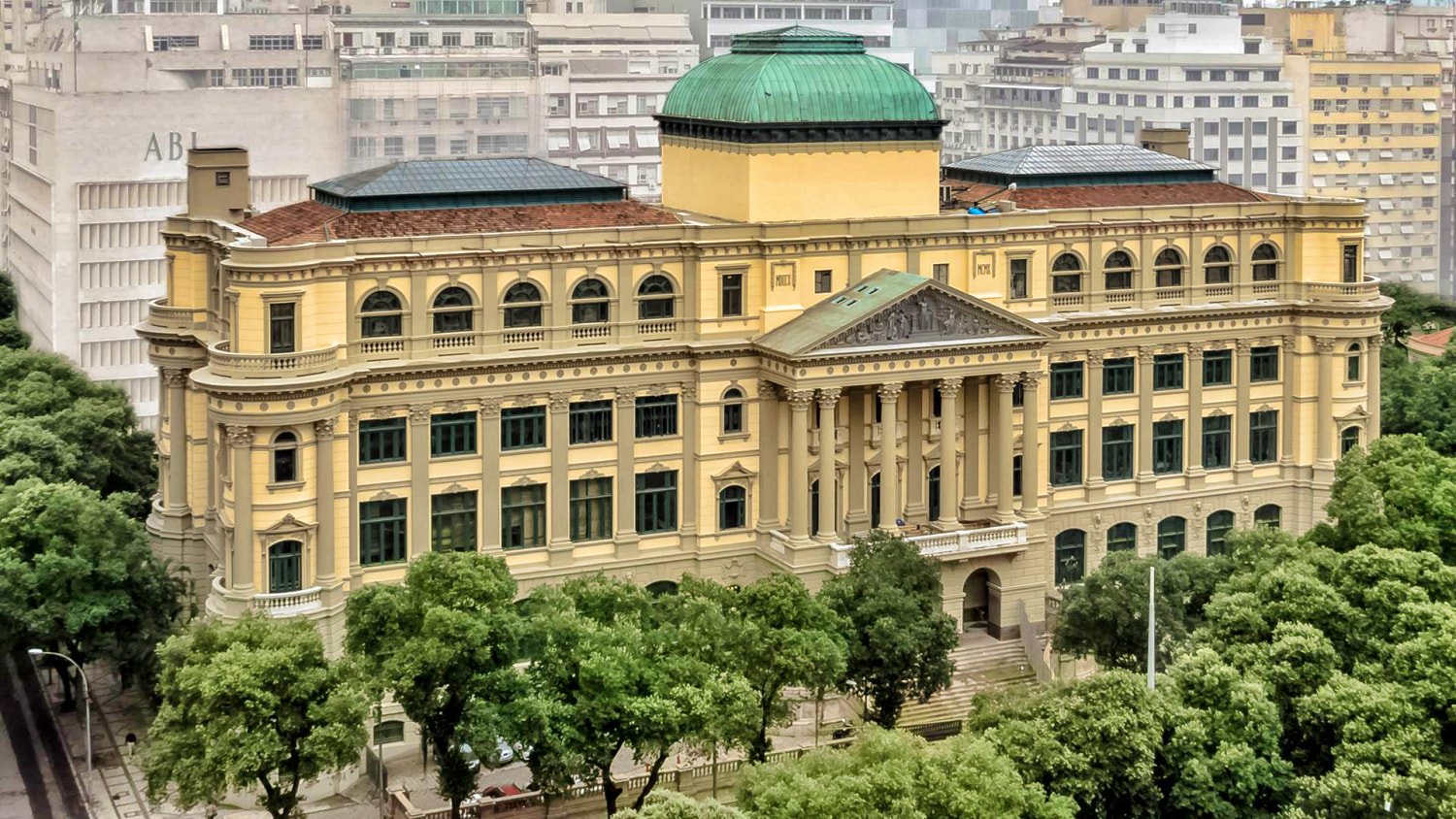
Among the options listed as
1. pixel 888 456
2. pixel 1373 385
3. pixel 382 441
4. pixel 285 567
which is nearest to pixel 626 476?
pixel 382 441

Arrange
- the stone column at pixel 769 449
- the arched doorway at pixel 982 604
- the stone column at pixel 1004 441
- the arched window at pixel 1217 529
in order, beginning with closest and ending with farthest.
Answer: the stone column at pixel 769 449, the stone column at pixel 1004 441, the arched doorway at pixel 982 604, the arched window at pixel 1217 529

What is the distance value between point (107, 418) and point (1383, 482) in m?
76.0

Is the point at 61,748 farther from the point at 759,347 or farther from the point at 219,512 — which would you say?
the point at 759,347

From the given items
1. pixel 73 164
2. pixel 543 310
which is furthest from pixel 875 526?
pixel 73 164

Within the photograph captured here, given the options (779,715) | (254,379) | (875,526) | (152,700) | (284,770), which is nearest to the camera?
(284,770)

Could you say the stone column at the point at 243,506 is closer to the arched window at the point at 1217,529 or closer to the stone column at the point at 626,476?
the stone column at the point at 626,476

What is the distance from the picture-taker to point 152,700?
104375 mm

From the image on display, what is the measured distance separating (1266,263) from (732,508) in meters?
36.3

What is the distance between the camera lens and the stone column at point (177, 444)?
361 ft

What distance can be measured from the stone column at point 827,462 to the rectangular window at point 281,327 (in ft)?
87.7

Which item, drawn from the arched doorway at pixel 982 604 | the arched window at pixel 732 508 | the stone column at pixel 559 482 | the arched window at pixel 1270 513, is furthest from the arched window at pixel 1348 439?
the stone column at pixel 559 482

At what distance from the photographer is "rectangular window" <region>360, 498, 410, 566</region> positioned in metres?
102

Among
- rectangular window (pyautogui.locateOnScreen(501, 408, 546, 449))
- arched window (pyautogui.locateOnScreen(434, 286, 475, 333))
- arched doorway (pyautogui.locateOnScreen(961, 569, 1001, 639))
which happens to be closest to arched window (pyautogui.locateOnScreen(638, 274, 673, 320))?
rectangular window (pyautogui.locateOnScreen(501, 408, 546, 449))

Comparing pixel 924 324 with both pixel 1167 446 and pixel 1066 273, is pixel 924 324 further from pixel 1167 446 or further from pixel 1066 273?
pixel 1167 446
